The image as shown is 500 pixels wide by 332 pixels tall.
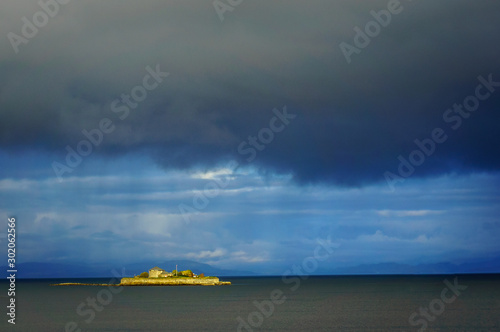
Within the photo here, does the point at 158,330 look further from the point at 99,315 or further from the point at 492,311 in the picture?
the point at 492,311

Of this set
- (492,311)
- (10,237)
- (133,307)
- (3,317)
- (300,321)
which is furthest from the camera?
(133,307)

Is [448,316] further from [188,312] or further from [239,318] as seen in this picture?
[188,312]

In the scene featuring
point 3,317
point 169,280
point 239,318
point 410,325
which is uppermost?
point 169,280

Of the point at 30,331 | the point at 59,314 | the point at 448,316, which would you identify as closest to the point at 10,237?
the point at 30,331

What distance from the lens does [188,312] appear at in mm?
93000

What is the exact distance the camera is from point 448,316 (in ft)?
266

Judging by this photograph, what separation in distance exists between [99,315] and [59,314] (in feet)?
24.0

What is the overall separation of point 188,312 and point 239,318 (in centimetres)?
1444

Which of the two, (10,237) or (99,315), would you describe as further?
(99,315)

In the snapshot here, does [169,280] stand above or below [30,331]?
above

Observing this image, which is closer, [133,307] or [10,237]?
[10,237]

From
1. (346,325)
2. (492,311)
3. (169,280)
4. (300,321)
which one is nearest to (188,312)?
(300,321)

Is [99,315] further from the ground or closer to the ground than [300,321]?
further from the ground

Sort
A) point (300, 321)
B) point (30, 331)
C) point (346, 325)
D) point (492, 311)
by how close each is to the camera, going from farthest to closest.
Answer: point (492, 311) → point (300, 321) → point (346, 325) → point (30, 331)
